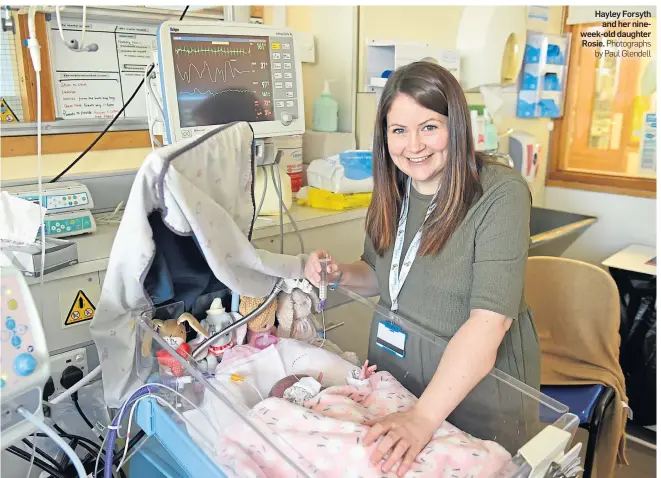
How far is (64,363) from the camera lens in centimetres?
128

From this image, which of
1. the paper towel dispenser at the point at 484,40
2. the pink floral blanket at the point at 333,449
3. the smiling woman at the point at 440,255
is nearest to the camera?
the pink floral blanket at the point at 333,449

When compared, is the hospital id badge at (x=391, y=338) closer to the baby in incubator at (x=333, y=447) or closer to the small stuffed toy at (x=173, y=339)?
the baby in incubator at (x=333, y=447)

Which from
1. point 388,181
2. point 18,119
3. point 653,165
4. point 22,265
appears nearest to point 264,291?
point 388,181

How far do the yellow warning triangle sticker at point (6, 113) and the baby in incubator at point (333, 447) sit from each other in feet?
3.97

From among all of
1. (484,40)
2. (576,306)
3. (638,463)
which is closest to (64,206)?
(576,306)

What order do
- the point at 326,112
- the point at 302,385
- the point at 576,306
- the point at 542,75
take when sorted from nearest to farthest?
1. the point at 302,385
2. the point at 576,306
3. the point at 326,112
4. the point at 542,75

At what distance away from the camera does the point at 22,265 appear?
1193 millimetres

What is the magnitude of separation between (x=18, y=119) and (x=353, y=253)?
1.12 meters

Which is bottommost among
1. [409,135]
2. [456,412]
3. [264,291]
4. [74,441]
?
[74,441]

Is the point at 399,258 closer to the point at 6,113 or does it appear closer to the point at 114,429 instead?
the point at 114,429

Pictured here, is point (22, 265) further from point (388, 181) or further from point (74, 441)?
point (388, 181)

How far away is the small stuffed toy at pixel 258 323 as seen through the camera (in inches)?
52.2

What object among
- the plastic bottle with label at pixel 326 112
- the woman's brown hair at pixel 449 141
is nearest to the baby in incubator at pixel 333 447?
the woman's brown hair at pixel 449 141

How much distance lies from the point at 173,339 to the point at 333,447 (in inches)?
18.3
